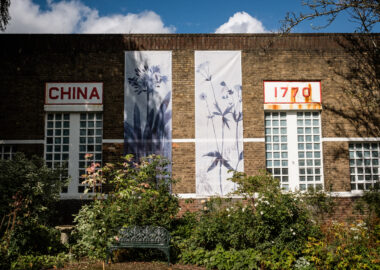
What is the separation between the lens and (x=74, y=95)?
1136 centimetres

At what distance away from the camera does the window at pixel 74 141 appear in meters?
11.2

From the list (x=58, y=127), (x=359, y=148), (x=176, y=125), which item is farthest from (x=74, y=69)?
(x=359, y=148)

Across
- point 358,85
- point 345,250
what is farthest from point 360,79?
point 345,250

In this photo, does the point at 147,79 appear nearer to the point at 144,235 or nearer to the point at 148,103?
the point at 148,103

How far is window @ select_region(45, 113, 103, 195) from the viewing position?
11.2 metres

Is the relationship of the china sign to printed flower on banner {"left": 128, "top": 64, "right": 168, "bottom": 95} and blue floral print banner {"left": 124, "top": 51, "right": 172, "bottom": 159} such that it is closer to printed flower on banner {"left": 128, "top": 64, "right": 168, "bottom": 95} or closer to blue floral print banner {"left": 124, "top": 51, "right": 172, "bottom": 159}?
blue floral print banner {"left": 124, "top": 51, "right": 172, "bottom": 159}

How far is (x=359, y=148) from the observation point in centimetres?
1167

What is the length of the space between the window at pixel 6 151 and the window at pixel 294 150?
27.1 ft

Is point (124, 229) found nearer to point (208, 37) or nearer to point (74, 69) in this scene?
point (74, 69)

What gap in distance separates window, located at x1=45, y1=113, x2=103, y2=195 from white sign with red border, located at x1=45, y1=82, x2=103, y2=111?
0.32 metres

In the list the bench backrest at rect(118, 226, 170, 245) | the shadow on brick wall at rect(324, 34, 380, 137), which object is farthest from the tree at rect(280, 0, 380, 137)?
the bench backrest at rect(118, 226, 170, 245)

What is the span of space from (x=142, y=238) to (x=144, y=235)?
0.24 feet

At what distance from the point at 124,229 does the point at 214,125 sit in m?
5.07

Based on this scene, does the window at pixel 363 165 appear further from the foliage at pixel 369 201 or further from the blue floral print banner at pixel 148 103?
the blue floral print banner at pixel 148 103
